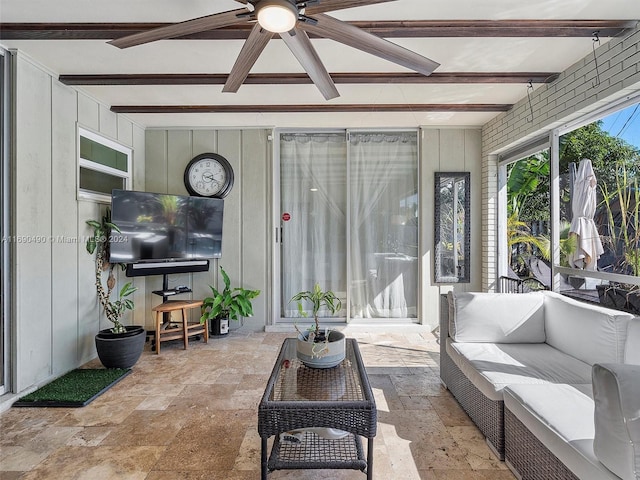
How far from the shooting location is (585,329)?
2.25 meters

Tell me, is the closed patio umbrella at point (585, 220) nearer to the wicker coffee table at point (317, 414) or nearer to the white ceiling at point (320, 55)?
the white ceiling at point (320, 55)

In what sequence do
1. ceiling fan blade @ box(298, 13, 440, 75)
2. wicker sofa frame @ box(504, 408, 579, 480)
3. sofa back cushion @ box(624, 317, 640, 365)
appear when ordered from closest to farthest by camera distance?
wicker sofa frame @ box(504, 408, 579, 480) < ceiling fan blade @ box(298, 13, 440, 75) < sofa back cushion @ box(624, 317, 640, 365)

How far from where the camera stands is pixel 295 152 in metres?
4.68

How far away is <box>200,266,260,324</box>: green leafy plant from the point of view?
4180mm

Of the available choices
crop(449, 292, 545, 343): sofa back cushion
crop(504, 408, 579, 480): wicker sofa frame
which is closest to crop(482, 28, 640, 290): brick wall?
crop(449, 292, 545, 343): sofa back cushion

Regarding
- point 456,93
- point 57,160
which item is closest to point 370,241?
point 456,93

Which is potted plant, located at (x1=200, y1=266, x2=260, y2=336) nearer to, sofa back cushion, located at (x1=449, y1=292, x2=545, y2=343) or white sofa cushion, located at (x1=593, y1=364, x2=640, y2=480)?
sofa back cushion, located at (x1=449, y1=292, x2=545, y2=343)

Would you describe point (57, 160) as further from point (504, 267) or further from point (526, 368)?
point (504, 267)

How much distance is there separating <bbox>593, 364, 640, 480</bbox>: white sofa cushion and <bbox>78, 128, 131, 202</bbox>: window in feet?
13.5

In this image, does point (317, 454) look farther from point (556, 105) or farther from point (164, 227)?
point (556, 105)

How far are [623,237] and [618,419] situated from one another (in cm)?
196

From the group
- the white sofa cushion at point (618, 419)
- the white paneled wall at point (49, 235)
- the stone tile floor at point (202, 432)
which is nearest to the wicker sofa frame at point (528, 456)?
the stone tile floor at point (202, 432)

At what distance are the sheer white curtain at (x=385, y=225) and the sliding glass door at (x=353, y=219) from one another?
1 cm

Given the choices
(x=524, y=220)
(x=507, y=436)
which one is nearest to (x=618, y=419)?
(x=507, y=436)
